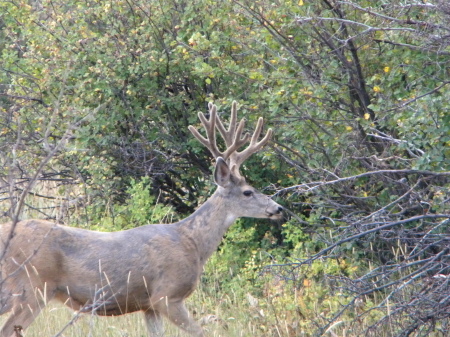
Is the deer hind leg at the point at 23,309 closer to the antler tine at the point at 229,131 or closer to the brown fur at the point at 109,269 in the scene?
A: the brown fur at the point at 109,269

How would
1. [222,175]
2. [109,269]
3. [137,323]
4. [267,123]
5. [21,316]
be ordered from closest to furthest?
[21,316], [109,269], [137,323], [222,175], [267,123]

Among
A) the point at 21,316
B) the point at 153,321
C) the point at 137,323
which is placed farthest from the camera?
the point at 137,323

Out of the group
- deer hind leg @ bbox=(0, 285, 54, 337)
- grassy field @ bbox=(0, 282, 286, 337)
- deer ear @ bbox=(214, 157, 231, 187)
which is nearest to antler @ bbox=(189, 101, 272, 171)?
deer ear @ bbox=(214, 157, 231, 187)

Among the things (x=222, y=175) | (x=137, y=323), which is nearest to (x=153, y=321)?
(x=137, y=323)

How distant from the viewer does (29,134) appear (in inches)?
358

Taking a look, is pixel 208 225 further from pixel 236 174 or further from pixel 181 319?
pixel 181 319

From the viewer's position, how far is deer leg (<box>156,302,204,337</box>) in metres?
6.00

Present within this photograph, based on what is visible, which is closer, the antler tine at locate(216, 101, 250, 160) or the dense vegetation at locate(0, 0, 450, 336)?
the dense vegetation at locate(0, 0, 450, 336)

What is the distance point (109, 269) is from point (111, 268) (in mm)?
20

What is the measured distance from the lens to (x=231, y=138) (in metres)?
7.19

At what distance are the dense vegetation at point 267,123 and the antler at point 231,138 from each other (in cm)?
35

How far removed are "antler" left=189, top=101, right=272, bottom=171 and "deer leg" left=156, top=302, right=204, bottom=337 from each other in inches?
66.1

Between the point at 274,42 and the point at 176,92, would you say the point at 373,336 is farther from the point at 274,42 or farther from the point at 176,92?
the point at 176,92

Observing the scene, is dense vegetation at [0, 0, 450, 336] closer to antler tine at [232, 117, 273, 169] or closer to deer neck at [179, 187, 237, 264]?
antler tine at [232, 117, 273, 169]
